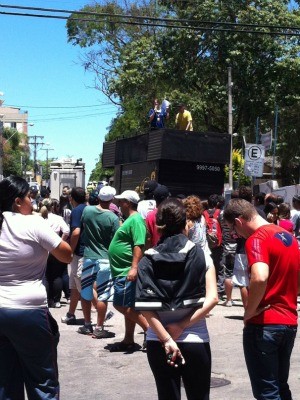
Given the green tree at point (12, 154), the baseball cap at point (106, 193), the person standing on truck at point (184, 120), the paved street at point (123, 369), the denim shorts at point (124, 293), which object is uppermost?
the green tree at point (12, 154)

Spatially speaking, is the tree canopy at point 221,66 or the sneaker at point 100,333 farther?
the tree canopy at point 221,66

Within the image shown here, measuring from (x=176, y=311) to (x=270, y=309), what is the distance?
2.21ft

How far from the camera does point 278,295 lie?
16.2 ft

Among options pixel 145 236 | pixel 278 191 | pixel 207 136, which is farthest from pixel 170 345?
pixel 278 191

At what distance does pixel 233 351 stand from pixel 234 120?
30.5 metres

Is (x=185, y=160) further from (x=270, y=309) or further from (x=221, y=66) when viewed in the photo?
(x=221, y=66)

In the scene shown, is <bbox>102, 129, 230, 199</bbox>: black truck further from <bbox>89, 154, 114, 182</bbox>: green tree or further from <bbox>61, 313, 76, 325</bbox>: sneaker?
<bbox>89, 154, 114, 182</bbox>: green tree

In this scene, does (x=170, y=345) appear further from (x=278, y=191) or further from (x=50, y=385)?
(x=278, y=191)

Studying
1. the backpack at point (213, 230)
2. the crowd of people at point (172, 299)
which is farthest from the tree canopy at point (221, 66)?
the crowd of people at point (172, 299)

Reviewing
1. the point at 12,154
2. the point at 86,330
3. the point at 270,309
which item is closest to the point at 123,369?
the point at 86,330

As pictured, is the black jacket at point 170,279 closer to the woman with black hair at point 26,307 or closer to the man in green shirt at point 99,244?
the woman with black hair at point 26,307

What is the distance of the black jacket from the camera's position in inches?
179

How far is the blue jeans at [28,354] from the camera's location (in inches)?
195

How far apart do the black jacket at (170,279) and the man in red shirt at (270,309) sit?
43cm
